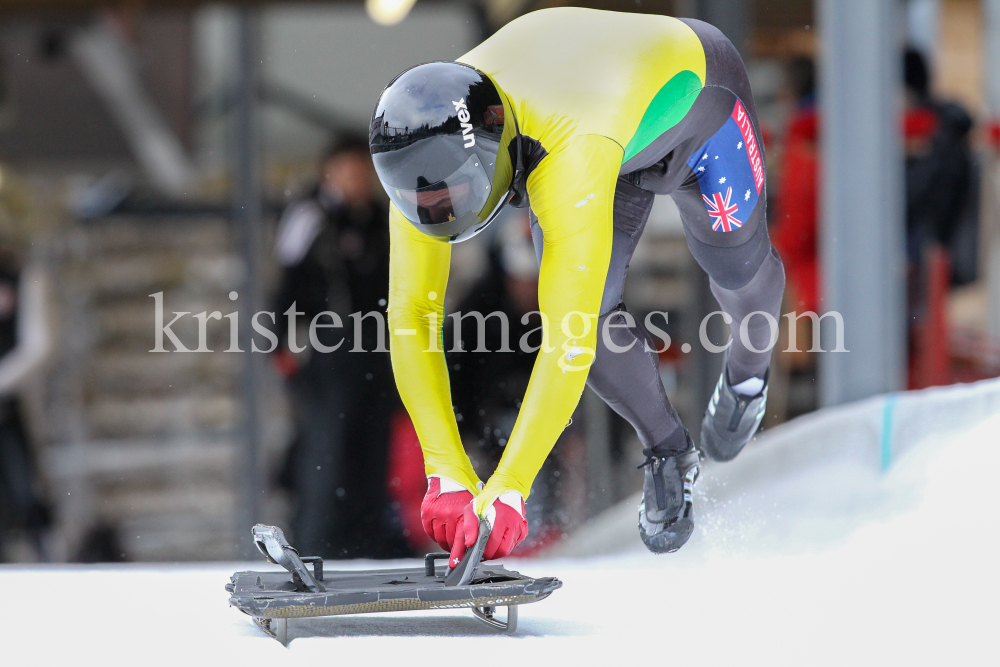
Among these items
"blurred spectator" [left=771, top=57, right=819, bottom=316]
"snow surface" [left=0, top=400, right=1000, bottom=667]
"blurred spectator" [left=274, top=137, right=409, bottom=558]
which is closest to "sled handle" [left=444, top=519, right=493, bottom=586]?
"snow surface" [left=0, top=400, right=1000, bottom=667]

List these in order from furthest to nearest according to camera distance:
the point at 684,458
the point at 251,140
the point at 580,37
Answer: the point at 251,140 < the point at 684,458 < the point at 580,37

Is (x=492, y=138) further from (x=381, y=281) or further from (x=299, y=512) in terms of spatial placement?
(x=299, y=512)

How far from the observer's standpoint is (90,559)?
603 cm

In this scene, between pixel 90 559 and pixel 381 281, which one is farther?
pixel 90 559

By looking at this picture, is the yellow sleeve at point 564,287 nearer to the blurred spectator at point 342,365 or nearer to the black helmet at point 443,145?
the black helmet at point 443,145

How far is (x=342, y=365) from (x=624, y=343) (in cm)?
156

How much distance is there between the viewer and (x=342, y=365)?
3795 millimetres

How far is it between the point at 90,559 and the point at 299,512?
267cm

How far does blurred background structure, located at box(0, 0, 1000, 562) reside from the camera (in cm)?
399

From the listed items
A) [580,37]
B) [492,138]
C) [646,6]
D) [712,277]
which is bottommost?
[712,277]

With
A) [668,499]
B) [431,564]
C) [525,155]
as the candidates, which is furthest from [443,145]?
[668,499]

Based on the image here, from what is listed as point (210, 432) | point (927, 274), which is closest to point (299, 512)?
point (927, 274)

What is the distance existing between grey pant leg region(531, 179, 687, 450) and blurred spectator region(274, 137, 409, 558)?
131cm

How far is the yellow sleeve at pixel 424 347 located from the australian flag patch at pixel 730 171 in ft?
2.23
